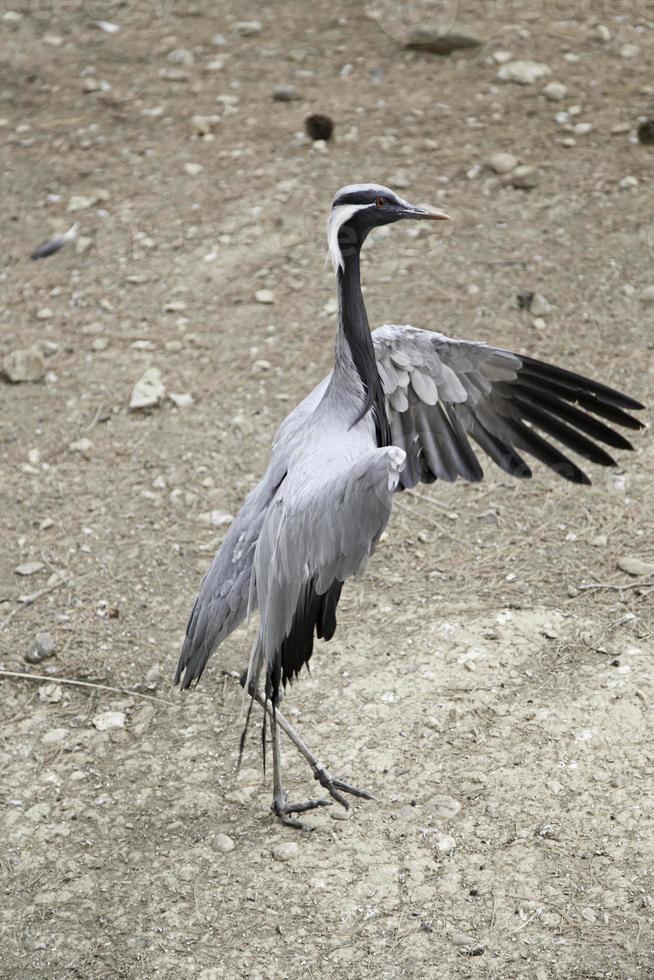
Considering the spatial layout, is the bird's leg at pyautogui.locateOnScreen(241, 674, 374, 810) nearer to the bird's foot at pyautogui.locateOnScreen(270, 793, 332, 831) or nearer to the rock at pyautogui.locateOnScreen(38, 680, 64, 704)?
the bird's foot at pyautogui.locateOnScreen(270, 793, 332, 831)

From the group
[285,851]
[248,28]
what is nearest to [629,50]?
[248,28]

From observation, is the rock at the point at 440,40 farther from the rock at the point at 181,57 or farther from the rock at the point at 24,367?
the rock at the point at 24,367

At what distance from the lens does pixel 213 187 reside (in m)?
8.23

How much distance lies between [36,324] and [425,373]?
341 centimetres

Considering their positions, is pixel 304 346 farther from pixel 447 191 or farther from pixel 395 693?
pixel 395 693

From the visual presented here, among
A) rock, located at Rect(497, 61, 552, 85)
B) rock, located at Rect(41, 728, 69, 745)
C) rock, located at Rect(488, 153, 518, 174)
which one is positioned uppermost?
rock, located at Rect(497, 61, 552, 85)

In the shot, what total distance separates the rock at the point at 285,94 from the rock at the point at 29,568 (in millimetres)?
4913

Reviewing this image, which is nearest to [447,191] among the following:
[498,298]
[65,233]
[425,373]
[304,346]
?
[498,298]

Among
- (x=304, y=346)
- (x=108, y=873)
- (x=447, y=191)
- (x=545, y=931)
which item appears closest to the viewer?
(x=545, y=931)

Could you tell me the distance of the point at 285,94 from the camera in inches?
352

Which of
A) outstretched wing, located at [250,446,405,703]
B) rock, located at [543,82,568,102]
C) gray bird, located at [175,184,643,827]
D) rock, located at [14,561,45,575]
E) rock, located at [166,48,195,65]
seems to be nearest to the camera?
outstretched wing, located at [250,446,405,703]

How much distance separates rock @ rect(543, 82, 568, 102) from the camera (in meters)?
8.55

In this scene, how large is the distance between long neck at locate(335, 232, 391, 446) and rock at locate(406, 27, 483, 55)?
5366 millimetres

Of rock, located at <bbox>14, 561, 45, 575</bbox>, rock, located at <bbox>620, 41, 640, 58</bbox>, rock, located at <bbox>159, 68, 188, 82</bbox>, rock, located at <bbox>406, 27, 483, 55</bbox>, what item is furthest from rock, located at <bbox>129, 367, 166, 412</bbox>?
rock, located at <bbox>620, 41, 640, 58</bbox>
